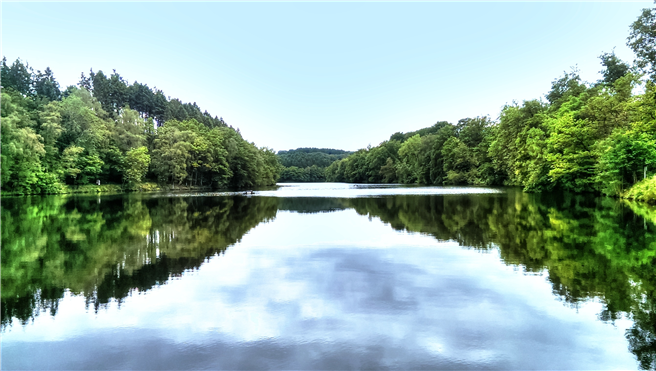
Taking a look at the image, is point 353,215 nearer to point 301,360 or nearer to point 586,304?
point 586,304

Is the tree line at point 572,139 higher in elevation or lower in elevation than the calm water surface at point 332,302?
higher

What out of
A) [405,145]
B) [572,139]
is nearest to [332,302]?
[572,139]

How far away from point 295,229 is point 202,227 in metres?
3.85

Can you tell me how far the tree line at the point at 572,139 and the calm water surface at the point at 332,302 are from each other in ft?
60.0

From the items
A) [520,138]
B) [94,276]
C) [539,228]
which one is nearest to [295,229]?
[94,276]

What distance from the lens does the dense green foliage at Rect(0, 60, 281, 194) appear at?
42.4 meters

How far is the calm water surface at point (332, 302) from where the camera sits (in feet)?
15.0

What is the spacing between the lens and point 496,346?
4.74 m

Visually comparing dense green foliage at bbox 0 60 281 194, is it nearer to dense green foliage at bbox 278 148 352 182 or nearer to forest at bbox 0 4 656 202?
forest at bbox 0 4 656 202

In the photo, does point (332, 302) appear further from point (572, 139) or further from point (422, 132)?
point (422, 132)

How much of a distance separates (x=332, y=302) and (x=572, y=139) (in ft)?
125

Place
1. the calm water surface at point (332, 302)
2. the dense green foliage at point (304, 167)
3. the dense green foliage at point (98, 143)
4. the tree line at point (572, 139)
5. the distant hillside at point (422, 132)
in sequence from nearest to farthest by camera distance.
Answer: the calm water surface at point (332, 302)
the tree line at point (572, 139)
the dense green foliage at point (98, 143)
the distant hillside at point (422, 132)
the dense green foliage at point (304, 167)

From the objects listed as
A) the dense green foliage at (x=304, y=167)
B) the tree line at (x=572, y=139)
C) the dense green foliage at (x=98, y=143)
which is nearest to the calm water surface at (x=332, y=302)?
the tree line at (x=572, y=139)

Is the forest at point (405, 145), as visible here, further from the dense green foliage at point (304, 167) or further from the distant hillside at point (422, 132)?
the dense green foliage at point (304, 167)
